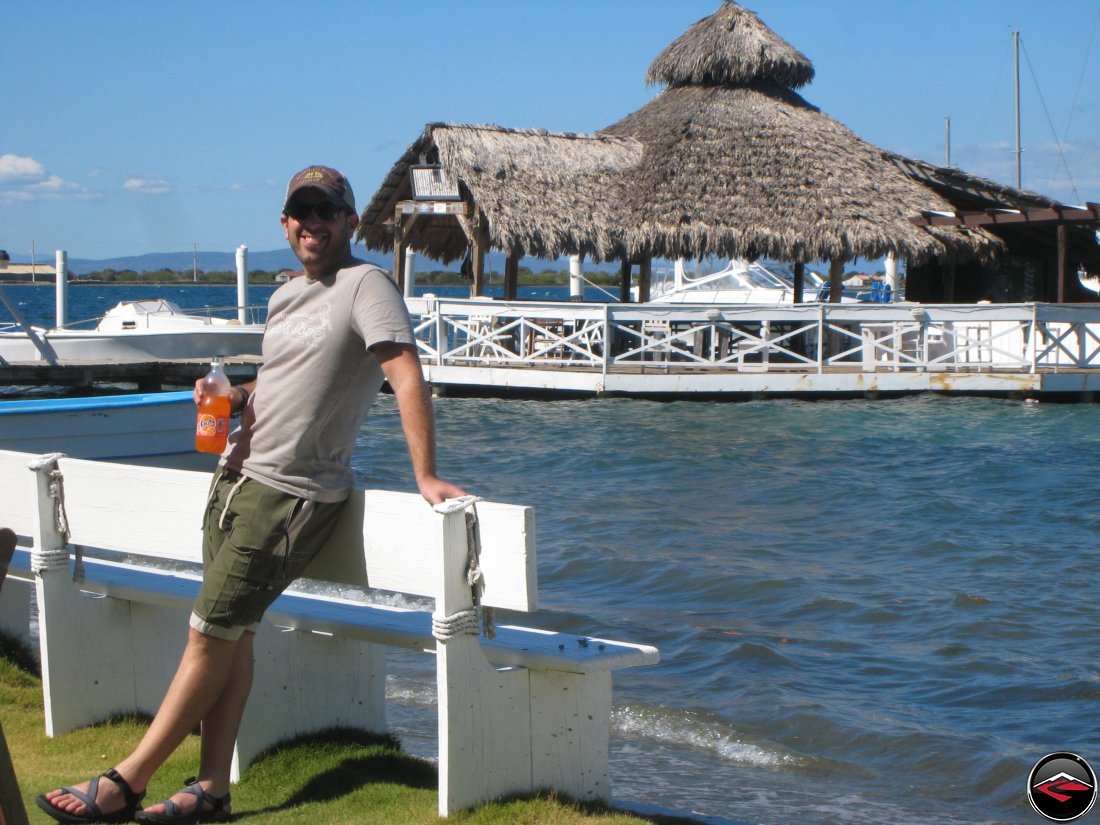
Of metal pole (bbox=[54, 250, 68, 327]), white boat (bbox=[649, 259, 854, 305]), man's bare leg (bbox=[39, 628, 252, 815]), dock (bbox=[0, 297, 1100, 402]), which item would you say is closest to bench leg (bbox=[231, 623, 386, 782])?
man's bare leg (bbox=[39, 628, 252, 815])

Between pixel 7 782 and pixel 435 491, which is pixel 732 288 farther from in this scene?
pixel 7 782

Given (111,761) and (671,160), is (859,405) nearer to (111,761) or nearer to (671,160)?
(671,160)

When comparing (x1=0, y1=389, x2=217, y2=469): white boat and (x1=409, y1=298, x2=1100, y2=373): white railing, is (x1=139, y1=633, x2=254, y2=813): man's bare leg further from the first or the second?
(x1=409, y1=298, x2=1100, y2=373): white railing

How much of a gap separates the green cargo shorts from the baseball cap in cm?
79

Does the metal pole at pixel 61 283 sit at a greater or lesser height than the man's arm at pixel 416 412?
greater

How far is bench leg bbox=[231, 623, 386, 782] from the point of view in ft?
12.8

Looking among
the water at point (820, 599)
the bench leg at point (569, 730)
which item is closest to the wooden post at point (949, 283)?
the water at point (820, 599)

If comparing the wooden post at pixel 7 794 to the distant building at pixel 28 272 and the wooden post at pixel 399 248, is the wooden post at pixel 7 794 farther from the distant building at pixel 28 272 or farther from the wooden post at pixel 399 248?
Result: the distant building at pixel 28 272

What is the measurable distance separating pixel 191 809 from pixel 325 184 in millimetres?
1730

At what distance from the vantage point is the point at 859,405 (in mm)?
18438

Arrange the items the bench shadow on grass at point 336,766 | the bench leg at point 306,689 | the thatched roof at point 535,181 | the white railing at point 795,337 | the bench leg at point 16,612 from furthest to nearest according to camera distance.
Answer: the thatched roof at point 535,181
the white railing at point 795,337
the bench leg at point 16,612
the bench leg at point 306,689
the bench shadow on grass at point 336,766

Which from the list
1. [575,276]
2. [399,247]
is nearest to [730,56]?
[575,276]

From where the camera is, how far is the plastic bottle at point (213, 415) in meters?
3.59

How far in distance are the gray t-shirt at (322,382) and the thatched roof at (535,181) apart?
693 inches
